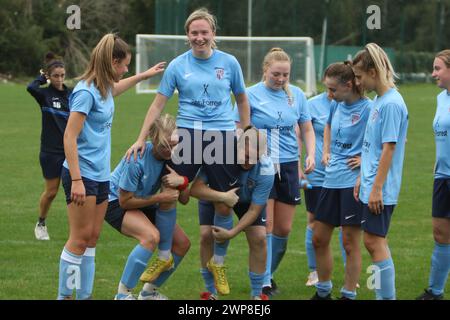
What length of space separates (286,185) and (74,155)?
225cm

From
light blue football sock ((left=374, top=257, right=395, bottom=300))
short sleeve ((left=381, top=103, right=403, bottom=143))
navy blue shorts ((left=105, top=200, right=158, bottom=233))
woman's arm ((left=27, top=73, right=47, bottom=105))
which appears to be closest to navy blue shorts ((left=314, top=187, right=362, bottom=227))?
light blue football sock ((left=374, top=257, right=395, bottom=300))

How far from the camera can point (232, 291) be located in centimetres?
743

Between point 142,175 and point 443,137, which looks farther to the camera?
point 443,137

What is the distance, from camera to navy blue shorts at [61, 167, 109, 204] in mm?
6086

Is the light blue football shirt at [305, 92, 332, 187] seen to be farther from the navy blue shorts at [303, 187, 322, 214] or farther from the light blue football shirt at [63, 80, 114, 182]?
the light blue football shirt at [63, 80, 114, 182]

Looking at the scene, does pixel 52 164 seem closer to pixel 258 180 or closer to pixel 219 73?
pixel 219 73

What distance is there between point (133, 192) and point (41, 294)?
1.24 meters

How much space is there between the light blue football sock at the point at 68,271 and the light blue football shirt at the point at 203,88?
4.49 feet

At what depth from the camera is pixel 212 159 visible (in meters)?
6.71

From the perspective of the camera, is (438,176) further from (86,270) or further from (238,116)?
(86,270)

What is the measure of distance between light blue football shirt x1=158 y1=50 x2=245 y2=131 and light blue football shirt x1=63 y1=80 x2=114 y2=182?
0.77 meters

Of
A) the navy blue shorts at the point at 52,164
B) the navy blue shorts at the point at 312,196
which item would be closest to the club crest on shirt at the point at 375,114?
the navy blue shorts at the point at 312,196

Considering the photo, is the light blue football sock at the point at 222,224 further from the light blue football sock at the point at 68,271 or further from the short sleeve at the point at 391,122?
the short sleeve at the point at 391,122

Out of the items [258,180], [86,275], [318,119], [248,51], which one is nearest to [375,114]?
[258,180]
